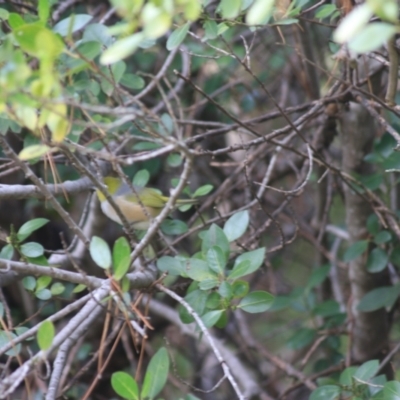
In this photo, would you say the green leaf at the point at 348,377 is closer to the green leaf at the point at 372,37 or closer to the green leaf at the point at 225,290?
the green leaf at the point at 225,290

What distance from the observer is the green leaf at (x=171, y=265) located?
5.66ft

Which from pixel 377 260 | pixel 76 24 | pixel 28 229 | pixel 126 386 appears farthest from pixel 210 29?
pixel 377 260

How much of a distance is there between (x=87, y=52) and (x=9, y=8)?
137 cm

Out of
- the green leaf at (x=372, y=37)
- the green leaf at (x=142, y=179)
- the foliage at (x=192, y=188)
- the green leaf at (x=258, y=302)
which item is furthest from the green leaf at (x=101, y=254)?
the green leaf at (x=142, y=179)

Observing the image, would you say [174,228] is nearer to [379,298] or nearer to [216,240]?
[216,240]

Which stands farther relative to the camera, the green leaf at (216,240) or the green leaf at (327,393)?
the green leaf at (327,393)

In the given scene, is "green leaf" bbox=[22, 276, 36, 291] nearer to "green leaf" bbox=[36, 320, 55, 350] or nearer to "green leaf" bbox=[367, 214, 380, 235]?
"green leaf" bbox=[36, 320, 55, 350]

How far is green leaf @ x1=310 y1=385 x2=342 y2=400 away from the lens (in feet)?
5.94

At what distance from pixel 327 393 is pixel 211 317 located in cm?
50

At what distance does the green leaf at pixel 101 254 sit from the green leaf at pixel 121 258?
1.0 inches

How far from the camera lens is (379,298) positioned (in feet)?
8.19

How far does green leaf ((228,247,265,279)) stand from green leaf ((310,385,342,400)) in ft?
1.64

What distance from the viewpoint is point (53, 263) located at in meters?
2.04

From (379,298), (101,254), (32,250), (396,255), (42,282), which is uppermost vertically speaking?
(101,254)
